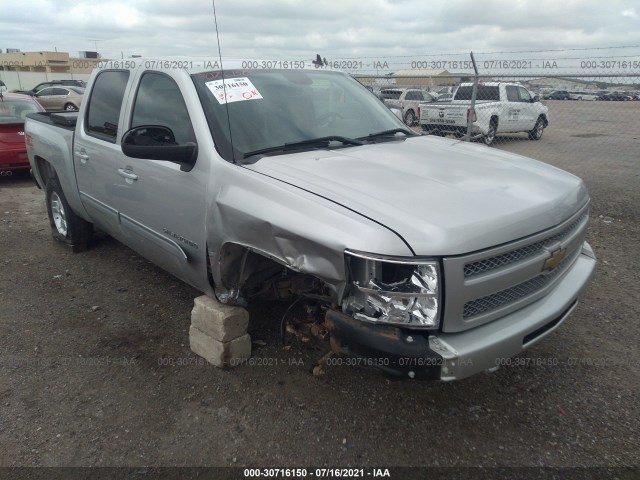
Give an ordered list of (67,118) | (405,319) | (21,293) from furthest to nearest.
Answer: (67,118) → (21,293) → (405,319)

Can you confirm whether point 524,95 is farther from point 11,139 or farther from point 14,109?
point 11,139

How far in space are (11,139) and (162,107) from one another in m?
6.68

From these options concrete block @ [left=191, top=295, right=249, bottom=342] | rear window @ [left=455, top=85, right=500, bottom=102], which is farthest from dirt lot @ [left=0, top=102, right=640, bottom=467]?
rear window @ [left=455, top=85, right=500, bottom=102]

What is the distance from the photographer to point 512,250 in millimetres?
2303

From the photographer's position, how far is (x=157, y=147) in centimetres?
280

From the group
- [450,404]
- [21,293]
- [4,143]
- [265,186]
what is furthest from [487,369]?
[4,143]

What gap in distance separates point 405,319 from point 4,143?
885cm

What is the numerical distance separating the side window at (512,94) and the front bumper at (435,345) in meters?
13.2

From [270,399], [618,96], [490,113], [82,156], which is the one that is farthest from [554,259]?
[490,113]

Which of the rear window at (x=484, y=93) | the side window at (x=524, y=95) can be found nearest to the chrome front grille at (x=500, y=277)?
the rear window at (x=484, y=93)

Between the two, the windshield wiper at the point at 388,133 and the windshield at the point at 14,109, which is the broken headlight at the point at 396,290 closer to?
the windshield wiper at the point at 388,133

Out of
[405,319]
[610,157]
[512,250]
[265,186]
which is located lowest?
[610,157]

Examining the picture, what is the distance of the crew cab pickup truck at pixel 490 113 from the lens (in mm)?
12281

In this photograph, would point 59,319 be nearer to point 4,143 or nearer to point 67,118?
point 67,118
